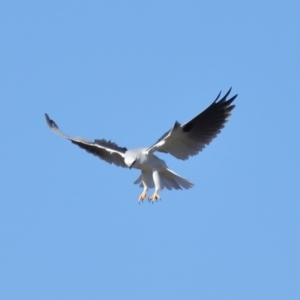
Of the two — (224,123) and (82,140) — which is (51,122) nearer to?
(82,140)

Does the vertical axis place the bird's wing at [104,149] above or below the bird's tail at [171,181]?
above

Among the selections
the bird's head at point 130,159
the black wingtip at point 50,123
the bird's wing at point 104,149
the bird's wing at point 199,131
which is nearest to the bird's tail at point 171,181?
the bird's wing at point 199,131

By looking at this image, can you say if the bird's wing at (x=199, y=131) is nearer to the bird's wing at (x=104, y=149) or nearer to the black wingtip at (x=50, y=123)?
the bird's wing at (x=104, y=149)

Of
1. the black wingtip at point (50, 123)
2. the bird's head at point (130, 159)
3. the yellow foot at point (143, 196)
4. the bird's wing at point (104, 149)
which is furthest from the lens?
the black wingtip at point (50, 123)

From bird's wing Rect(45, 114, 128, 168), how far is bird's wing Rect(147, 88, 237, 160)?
0.82m

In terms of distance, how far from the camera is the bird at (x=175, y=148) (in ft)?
56.2

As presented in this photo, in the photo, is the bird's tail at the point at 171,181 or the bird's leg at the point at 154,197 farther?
the bird's tail at the point at 171,181

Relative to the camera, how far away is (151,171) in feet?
56.8

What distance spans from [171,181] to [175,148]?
487mm

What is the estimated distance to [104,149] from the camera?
18281 mm

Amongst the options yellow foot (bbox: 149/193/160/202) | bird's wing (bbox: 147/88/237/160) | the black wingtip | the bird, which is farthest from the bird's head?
the black wingtip

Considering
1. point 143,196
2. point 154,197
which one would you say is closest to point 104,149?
point 143,196

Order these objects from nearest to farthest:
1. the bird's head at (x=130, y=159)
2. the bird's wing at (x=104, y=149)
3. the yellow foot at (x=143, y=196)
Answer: the bird's head at (x=130, y=159), the yellow foot at (x=143, y=196), the bird's wing at (x=104, y=149)

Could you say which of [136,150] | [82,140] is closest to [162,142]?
[136,150]
